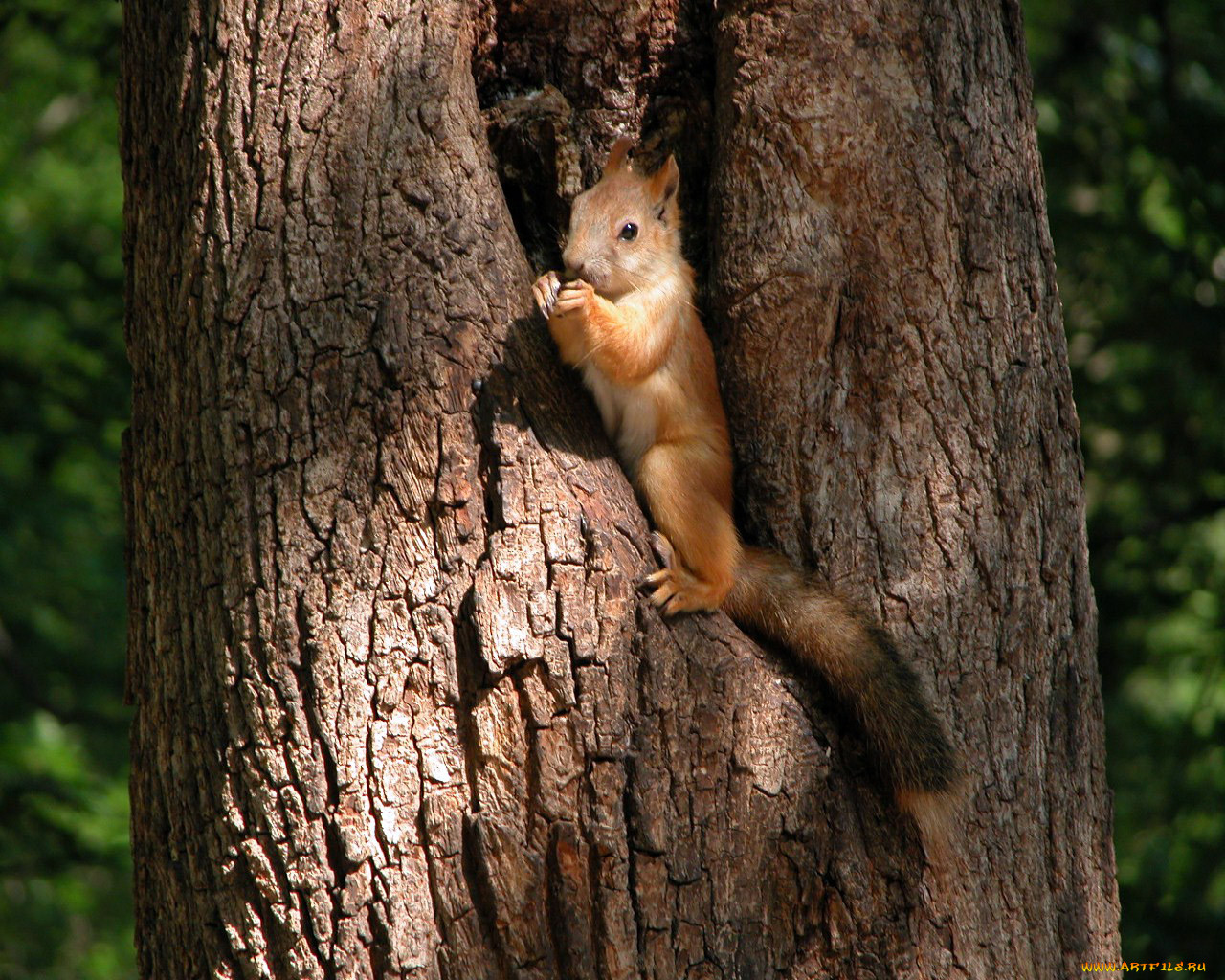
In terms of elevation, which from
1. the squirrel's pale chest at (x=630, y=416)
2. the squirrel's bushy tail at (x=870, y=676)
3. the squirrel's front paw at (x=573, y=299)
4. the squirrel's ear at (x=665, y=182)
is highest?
the squirrel's ear at (x=665, y=182)

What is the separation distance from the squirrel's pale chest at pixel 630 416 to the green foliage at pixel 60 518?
3.41 m

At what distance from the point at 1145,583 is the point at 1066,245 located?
5.55ft

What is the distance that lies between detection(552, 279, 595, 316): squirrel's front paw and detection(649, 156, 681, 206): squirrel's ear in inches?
15.7

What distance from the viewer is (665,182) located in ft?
9.37

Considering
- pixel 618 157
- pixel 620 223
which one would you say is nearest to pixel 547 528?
pixel 620 223

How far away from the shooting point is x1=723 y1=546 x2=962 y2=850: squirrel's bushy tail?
2.21m

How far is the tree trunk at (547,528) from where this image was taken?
2.08m

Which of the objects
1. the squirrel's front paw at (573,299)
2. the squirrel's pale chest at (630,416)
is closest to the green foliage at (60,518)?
the squirrel's pale chest at (630,416)

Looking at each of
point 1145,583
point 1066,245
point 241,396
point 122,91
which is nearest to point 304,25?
point 122,91

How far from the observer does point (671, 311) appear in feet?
9.66

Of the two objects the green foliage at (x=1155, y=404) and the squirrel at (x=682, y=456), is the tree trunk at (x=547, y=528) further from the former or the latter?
the green foliage at (x=1155, y=404)

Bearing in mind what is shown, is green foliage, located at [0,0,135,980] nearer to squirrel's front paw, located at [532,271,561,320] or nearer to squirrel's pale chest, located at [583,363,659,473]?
squirrel's pale chest, located at [583,363,659,473]

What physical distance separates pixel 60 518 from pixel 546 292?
4.79 metres

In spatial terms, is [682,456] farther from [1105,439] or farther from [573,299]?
[1105,439]
